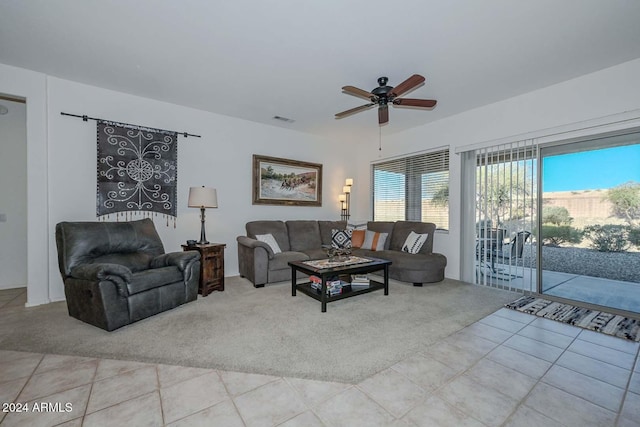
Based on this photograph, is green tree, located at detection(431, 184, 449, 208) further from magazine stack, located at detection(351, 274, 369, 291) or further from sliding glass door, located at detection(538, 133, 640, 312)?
magazine stack, located at detection(351, 274, 369, 291)

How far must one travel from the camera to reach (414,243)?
4504 mm

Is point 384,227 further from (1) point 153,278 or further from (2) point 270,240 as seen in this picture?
(1) point 153,278

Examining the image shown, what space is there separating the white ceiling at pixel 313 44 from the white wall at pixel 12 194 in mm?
1338

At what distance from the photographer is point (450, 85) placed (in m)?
3.48

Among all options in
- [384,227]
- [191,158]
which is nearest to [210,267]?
[191,158]

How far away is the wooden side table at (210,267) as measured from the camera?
11.8ft

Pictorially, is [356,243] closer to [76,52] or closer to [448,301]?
[448,301]

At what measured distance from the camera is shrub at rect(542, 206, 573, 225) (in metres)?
3.57

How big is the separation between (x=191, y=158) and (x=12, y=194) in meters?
2.44

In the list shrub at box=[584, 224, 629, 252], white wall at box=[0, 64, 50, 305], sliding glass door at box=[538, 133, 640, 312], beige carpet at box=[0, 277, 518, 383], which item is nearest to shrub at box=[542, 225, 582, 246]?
sliding glass door at box=[538, 133, 640, 312]

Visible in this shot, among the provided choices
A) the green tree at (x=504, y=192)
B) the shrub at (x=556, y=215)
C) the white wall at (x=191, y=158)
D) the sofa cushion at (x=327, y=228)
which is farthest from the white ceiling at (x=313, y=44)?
the sofa cushion at (x=327, y=228)

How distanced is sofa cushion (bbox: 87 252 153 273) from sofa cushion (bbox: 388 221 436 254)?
3.74 m

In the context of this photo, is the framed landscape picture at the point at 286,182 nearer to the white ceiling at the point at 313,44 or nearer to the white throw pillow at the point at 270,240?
the white throw pillow at the point at 270,240

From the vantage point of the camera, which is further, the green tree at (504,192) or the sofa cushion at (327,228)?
the sofa cushion at (327,228)
